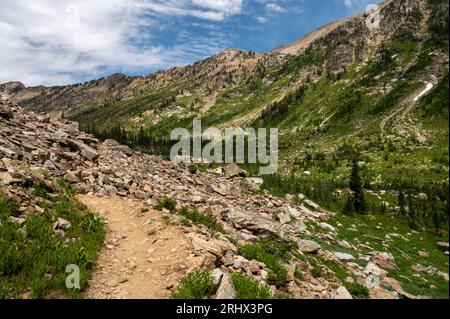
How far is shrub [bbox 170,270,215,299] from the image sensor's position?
9766 millimetres

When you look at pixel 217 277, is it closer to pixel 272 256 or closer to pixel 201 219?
pixel 272 256

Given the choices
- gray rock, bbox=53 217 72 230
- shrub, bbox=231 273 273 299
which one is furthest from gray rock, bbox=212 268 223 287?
gray rock, bbox=53 217 72 230

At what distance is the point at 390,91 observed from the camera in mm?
166125

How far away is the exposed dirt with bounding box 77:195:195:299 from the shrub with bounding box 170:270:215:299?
731 mm

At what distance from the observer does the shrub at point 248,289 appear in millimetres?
10078

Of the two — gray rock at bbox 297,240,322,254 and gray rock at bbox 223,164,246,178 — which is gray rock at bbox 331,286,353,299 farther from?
gray rock at bbox 223,164,246,178

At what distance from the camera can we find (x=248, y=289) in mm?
10312

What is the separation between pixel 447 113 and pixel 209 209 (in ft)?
59.8

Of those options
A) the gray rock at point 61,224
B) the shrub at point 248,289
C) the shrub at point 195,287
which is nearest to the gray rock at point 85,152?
the gray rock at point 61,224

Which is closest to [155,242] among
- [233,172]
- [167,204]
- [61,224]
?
[61,224]

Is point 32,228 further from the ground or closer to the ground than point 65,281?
further from the ground
